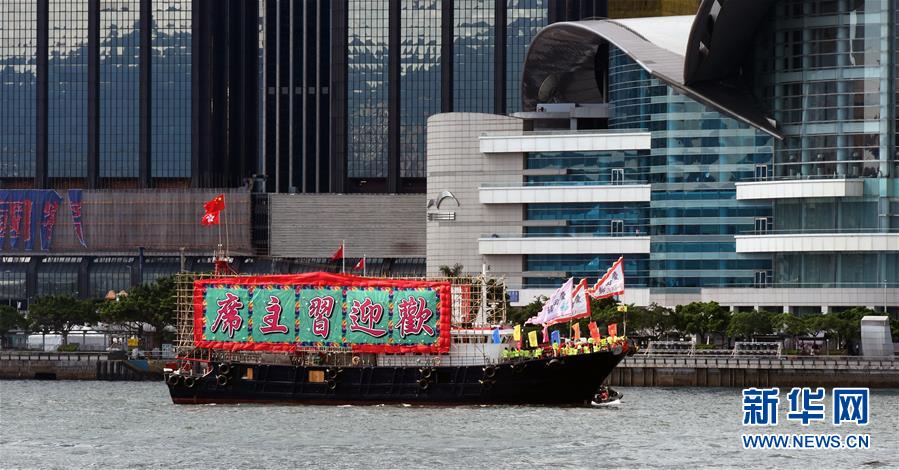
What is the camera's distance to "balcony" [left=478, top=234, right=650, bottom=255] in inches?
7352

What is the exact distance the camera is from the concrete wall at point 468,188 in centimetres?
19312

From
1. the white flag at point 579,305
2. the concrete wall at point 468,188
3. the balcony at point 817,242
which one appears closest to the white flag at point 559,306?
the white flag at point 579,305

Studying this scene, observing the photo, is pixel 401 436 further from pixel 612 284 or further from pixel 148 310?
pixel 148 310

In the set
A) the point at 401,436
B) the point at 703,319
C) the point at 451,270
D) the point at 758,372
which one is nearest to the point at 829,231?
the point at 703,319

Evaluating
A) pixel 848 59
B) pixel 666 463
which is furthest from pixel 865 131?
pixel 666 463

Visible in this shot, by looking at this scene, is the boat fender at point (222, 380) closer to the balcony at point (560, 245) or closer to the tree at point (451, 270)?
the tree at point (451, 270)

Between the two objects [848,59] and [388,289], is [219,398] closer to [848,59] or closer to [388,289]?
[388,289]

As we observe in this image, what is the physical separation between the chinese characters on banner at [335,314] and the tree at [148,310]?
58356 millimetres

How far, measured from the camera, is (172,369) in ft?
420

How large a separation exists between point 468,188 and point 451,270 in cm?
1008

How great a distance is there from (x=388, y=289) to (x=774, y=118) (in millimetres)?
70037

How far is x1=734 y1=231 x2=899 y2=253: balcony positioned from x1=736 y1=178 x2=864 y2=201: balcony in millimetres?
3463

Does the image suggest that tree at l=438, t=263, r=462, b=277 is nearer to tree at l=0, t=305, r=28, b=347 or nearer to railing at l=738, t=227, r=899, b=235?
railing at l=738, t=227, r=899, b=235

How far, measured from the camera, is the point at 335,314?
119438 mm
